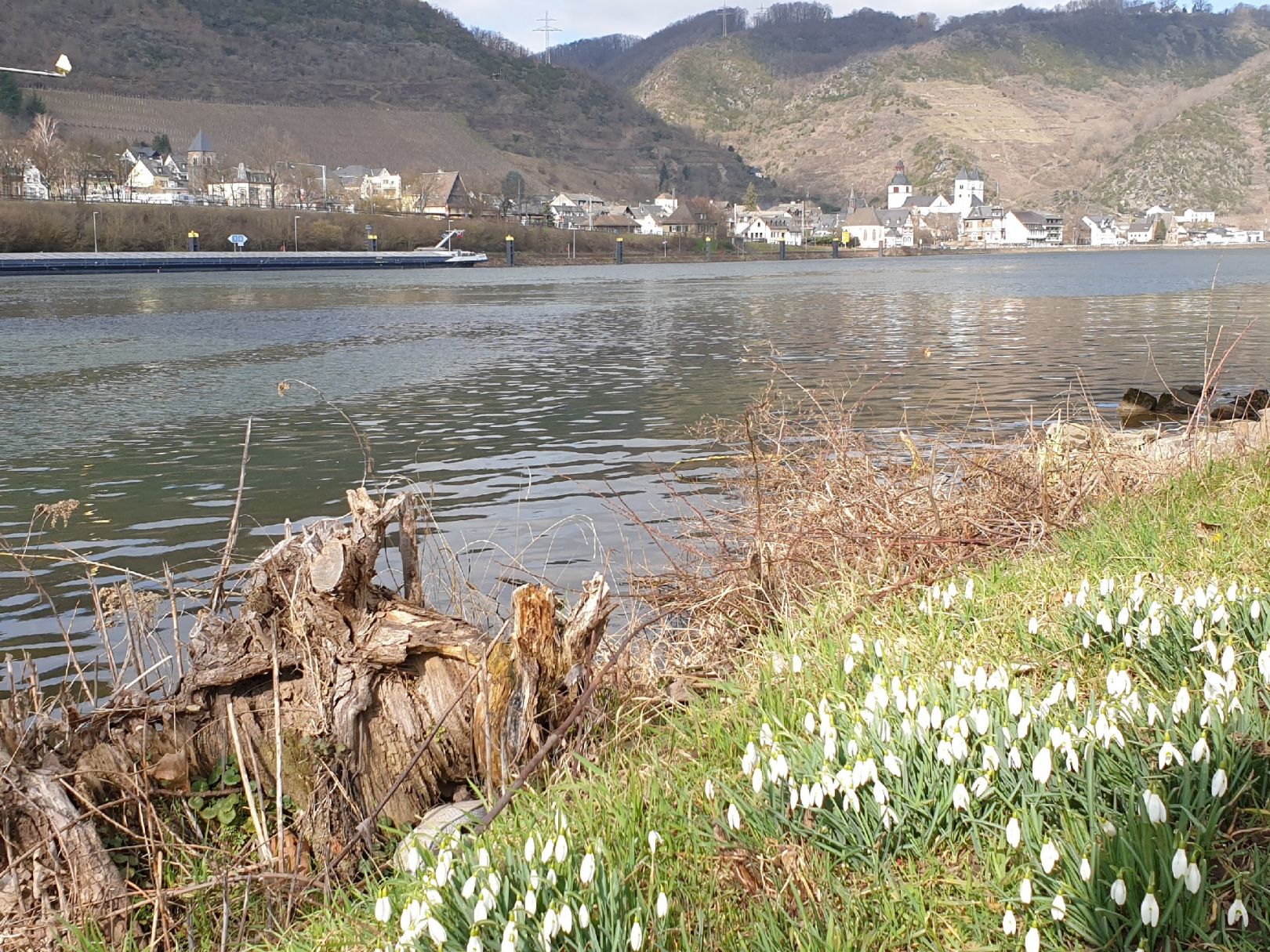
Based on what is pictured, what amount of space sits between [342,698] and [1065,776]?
9.49 feet

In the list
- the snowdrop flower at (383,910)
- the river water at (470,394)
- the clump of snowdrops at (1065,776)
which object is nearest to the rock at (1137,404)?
the river water at (470,394)

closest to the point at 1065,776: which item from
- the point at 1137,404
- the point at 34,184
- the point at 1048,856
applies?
the point at 1048,856

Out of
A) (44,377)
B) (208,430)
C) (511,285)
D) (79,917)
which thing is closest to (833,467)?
(79,917)

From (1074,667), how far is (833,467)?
411cm

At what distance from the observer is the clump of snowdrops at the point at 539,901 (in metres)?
2.80

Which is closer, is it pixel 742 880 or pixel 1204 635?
pixel 742 880

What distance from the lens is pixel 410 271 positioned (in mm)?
99125

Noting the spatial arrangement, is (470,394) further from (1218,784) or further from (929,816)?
(1218,784)

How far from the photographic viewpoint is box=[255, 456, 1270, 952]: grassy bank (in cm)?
275

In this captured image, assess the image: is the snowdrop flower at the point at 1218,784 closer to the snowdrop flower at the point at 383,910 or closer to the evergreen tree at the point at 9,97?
the snowdrop flower at the point at 383,910

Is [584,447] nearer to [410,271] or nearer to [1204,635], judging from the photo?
[1204,635]

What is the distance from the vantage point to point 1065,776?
3.14 metres

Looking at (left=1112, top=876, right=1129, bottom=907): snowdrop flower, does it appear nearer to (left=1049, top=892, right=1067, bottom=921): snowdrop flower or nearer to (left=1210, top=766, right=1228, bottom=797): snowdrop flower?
(left=1049, top=892, right=1067, bottom=921): snowdrop flower

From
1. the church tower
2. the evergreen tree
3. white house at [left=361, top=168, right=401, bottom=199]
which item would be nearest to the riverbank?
white house at [left=361, top=168, right=401, bottom=199]
